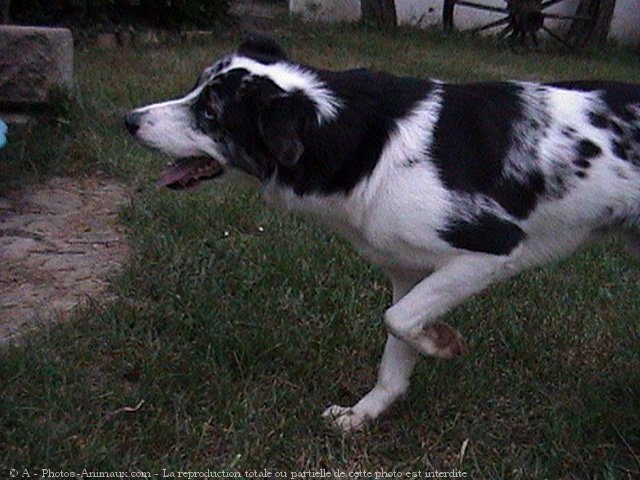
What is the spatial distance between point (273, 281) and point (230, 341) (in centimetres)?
55

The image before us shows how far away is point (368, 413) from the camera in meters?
2.99

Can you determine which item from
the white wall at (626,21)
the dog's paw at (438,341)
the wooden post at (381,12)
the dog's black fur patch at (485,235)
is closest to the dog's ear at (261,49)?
the dog's black fur patch at (485,235)

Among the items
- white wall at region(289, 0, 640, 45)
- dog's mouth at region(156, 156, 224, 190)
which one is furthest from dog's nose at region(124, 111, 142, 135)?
white wall at region(289, 0, 640, 45)

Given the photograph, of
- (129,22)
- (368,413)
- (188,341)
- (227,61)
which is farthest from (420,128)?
(129,22)

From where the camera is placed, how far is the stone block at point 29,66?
5320 mm

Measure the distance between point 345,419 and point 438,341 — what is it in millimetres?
356

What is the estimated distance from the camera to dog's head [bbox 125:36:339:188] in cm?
258

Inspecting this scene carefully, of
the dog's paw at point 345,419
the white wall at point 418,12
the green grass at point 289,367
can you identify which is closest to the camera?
the green grass at point 289,367

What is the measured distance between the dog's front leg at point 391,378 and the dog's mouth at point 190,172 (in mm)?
626

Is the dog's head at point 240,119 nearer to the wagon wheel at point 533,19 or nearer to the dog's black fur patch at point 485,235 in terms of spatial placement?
the dog's black fur patch at point 485,235

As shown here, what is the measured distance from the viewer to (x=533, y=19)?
11.9 m

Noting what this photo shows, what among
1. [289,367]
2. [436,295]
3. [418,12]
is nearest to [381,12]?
[418,12]

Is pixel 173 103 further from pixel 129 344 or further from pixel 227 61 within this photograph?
pixel 129 344

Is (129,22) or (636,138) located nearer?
(636,138)
